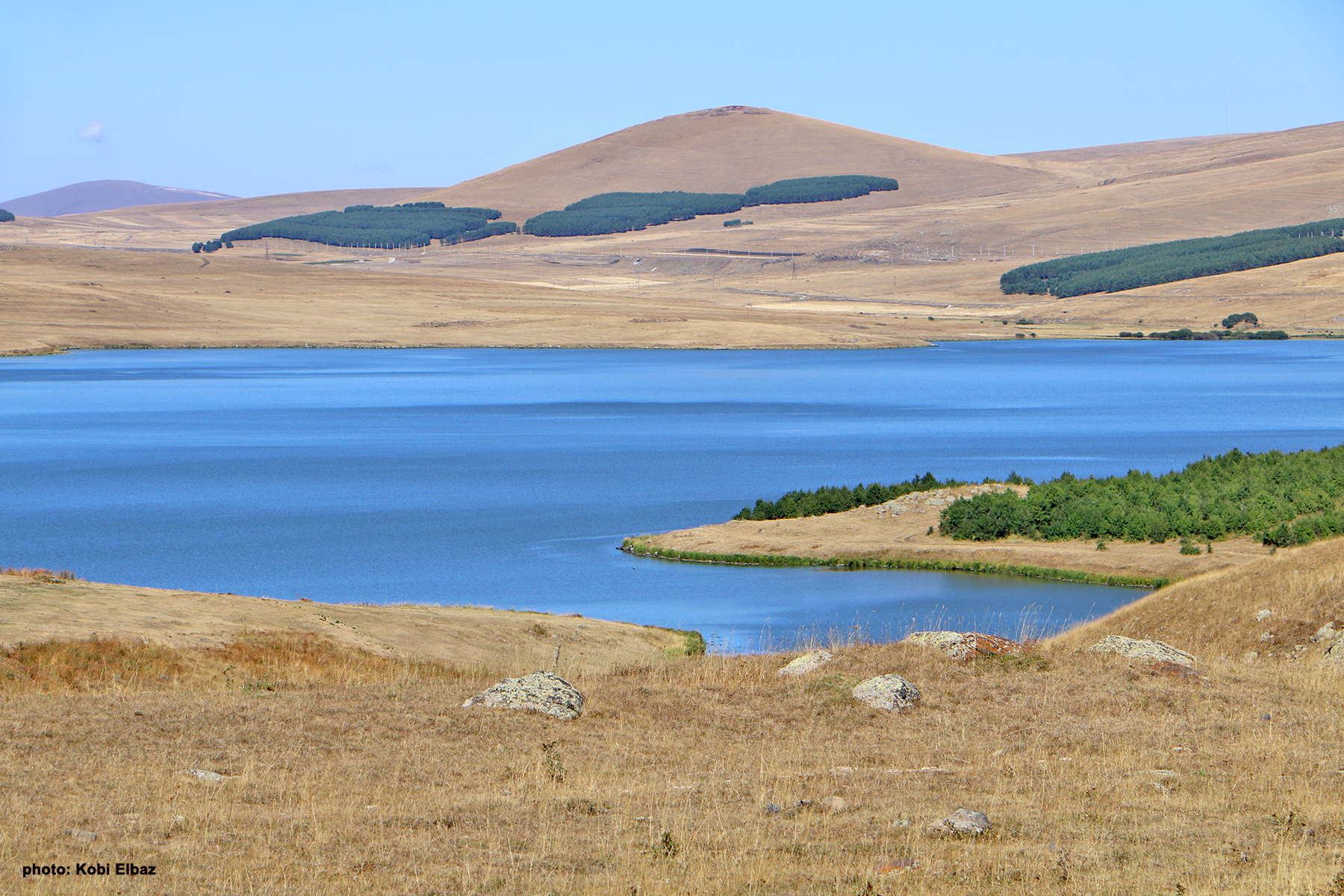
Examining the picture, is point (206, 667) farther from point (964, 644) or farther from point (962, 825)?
point (962, 825)

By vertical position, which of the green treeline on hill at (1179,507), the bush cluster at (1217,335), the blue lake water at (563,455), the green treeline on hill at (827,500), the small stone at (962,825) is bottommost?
the blue lake water at (563,455)

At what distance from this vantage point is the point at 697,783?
41.7ft

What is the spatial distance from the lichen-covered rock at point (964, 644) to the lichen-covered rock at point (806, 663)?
5.16ft

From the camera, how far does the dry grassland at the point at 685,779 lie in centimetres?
962

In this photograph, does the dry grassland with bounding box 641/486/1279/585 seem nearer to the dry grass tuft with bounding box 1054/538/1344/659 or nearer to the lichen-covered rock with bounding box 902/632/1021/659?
the dry grass tuft with bounding box 1054/538/1344/659

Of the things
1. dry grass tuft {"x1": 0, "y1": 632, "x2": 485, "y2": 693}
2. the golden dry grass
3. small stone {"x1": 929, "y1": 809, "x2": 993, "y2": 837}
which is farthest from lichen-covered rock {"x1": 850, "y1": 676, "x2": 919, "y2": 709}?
dry grass tuft {"x1": 0, "y1": 632, "x2": 485, "y2": 693}

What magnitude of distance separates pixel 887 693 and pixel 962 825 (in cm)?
579

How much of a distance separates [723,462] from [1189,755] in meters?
60.2

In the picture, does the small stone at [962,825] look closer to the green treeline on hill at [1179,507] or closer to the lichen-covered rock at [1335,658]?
the lichen-covered rock at [1335,658]

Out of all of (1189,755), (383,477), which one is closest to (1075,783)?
(1189,755)

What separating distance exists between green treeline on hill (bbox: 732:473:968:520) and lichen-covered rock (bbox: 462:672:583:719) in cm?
3654

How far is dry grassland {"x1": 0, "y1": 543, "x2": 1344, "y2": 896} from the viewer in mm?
9625

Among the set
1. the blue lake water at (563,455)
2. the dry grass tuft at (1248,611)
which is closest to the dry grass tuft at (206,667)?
the dry grass tuft at (1248,611)

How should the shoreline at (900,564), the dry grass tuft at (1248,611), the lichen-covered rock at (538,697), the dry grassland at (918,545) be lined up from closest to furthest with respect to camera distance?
the lichen-covered rock at (538,697) < the dry grass tuft at (1248,611) < the shoreline at (900,564) < the dry grassland at (918,545)
